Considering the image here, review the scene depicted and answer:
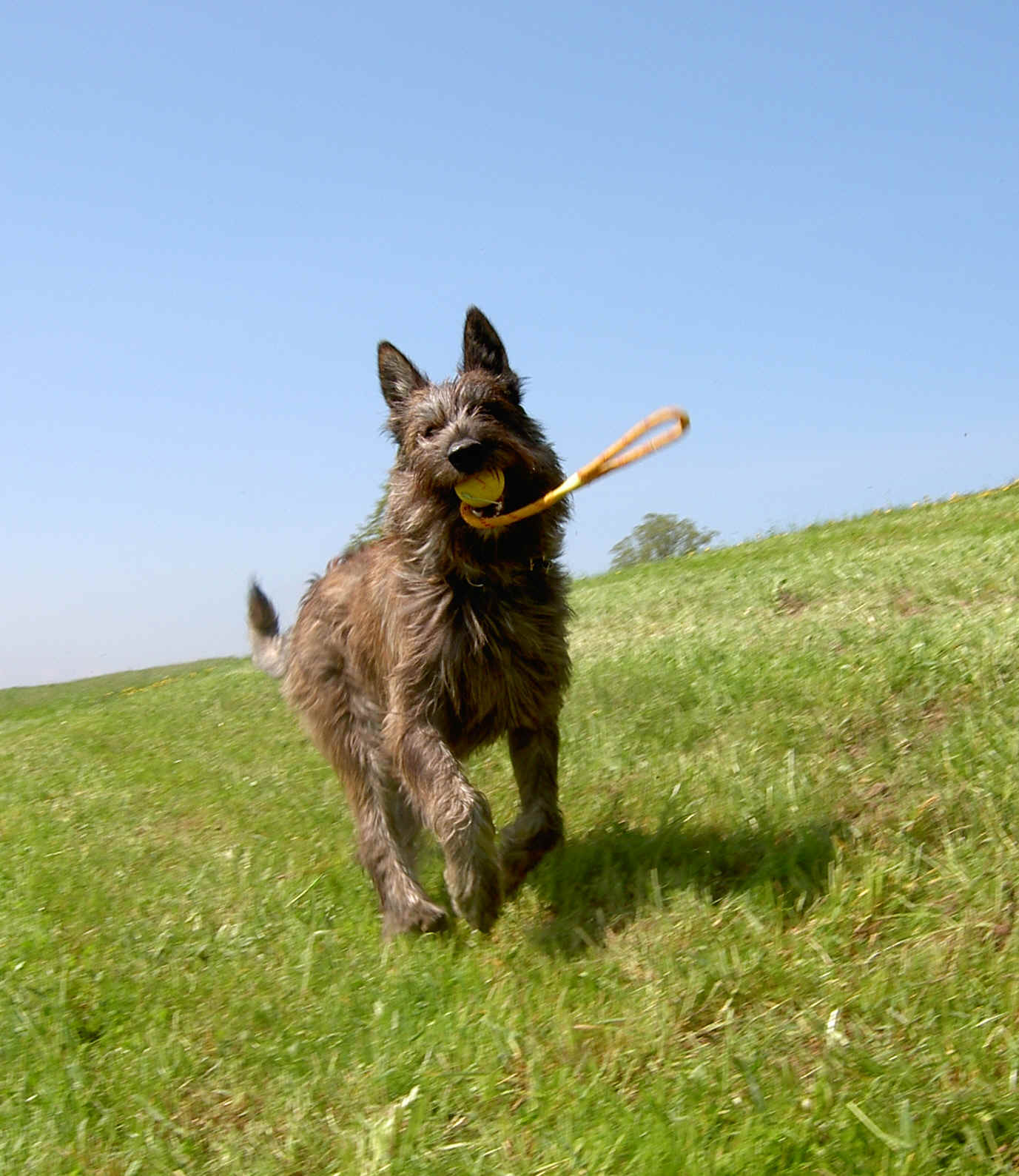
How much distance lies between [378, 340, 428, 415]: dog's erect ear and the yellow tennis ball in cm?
88

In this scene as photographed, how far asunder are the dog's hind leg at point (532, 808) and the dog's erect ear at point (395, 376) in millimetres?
1830

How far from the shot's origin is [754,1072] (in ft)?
11.6

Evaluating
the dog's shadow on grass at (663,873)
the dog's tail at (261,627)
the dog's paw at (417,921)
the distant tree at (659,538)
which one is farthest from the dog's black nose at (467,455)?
the distant tree at (659,538)

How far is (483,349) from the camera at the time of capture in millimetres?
6199

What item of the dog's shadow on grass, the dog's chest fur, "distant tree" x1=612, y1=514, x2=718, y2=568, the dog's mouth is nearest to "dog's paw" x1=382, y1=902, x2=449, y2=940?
the dog's shadow on grass

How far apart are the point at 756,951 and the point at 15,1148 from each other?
8.68ft

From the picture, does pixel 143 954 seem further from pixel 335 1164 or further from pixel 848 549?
pixel 848 549

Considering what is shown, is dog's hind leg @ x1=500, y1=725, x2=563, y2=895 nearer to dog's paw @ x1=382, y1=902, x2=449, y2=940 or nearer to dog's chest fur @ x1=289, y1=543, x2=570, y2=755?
dog's chest fur @ x1=289, y1=543, x2=570, y2=755

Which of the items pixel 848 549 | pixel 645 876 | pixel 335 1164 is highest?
pixel 848 549

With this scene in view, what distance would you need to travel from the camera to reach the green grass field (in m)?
3.46

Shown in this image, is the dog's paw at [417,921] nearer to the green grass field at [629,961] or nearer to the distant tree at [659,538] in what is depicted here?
the green grass field at [629,961]

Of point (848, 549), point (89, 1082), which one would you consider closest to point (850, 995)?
point (89, 1082)

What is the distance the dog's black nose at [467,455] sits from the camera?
552 cm

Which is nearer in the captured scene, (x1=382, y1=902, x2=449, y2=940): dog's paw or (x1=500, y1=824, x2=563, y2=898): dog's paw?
(x1=382, y1=902, x2=449, y2=940): dog's paw
